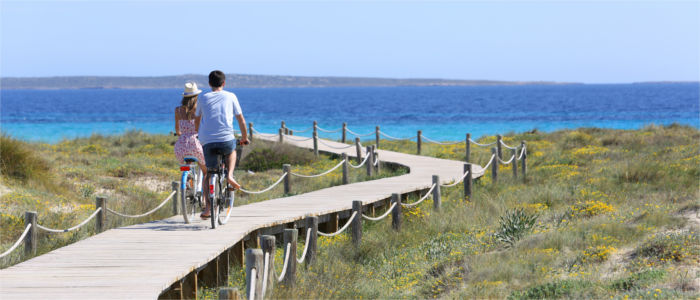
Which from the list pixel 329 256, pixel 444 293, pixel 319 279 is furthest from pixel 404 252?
pixel 319 279

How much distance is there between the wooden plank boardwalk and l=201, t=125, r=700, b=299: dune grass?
549 mm

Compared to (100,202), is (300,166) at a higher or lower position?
lower

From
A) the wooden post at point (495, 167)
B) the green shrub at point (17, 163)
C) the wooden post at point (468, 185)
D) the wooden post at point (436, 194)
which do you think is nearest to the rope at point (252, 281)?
the wooden post at point (436, 194)

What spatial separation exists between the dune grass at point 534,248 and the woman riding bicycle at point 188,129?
5.01 ft

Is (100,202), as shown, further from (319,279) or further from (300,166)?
(300,166)

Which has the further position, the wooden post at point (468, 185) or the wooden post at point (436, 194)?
the wooden post at point (468, 185)

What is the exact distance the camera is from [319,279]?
25.1ft

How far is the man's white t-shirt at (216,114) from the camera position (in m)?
8.47

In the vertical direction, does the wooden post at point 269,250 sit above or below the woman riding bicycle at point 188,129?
below

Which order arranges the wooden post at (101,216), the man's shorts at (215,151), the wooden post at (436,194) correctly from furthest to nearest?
the wooden post at (436,194) → the wooden post at (101,216) → the man's shorts at (215,151)

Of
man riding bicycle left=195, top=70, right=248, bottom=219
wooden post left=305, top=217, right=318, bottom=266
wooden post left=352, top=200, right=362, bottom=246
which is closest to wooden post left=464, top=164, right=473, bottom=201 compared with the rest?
wooden post left=352, top=200, right=362, bottom=246

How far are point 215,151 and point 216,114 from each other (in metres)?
0.49

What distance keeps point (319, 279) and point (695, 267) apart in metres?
4.15

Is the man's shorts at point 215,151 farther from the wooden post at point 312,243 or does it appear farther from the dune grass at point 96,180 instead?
the dune grass at point 96,180
